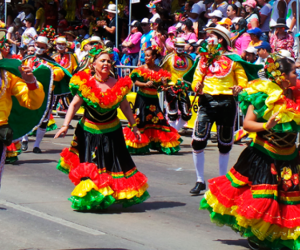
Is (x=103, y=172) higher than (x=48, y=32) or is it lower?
lower

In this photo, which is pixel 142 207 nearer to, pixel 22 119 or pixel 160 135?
pixel 22 119

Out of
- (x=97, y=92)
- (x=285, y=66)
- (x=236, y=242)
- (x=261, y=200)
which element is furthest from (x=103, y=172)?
(x=285, y=66)

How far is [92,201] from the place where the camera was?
7.27 m

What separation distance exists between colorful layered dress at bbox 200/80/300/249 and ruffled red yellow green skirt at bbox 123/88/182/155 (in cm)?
617

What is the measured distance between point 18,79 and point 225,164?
3.69 m

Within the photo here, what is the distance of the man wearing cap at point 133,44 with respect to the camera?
55.7ft

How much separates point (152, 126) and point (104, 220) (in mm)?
5430

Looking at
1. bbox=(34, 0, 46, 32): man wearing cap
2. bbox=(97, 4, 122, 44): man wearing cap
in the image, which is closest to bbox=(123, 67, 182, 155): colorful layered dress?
bbox=(97, 4, 122, 44): man wearing cap

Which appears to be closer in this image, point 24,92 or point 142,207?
point 24,92

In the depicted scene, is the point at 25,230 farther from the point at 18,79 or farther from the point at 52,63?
the point at 52,63

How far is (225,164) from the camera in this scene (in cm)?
845

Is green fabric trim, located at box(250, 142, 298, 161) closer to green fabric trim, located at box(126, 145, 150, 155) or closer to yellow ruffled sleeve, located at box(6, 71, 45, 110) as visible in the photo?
yellow ruffled sleeve, located at box(6, 71, 45, 110)

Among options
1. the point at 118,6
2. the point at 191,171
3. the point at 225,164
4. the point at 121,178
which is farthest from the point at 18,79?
the point at 118,6

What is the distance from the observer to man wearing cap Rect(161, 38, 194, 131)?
43.0ft
